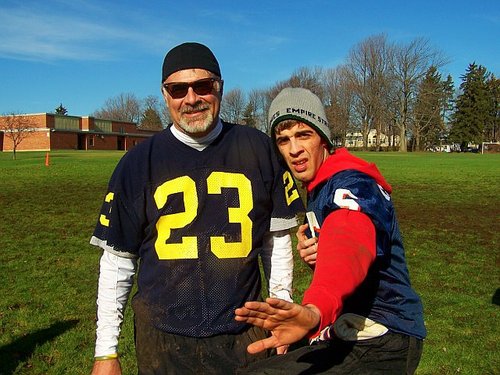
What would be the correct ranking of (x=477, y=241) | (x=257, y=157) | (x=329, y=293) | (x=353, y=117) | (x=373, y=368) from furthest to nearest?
(x=353, y=117) < (x=477, y=241) < (x=257, y=157) < (x=373, y=368) < (x=329, y=293)

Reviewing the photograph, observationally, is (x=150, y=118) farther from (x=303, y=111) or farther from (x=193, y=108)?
(x=303, y=111)

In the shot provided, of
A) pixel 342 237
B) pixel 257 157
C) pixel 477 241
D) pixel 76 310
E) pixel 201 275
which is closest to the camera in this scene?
pixel 342 237

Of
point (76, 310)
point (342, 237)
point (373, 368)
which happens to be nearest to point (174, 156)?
point (342, 237)

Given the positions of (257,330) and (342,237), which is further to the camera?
(257,330)

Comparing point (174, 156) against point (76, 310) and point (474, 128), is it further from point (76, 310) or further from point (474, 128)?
point (474, 128)

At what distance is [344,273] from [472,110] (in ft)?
331

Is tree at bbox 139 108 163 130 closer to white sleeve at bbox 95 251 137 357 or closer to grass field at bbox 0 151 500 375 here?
grass field at bbox 0 151 500 375

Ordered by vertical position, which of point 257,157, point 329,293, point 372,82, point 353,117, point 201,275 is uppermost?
point 372,82

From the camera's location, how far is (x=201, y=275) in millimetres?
2770

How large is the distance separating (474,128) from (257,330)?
99.7 meters

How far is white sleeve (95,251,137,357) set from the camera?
9.57ft

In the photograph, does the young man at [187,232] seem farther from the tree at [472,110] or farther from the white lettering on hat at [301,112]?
the tree at [472,110]

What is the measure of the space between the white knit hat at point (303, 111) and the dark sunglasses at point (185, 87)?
496 millimetres

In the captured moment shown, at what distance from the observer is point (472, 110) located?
9300 cm
